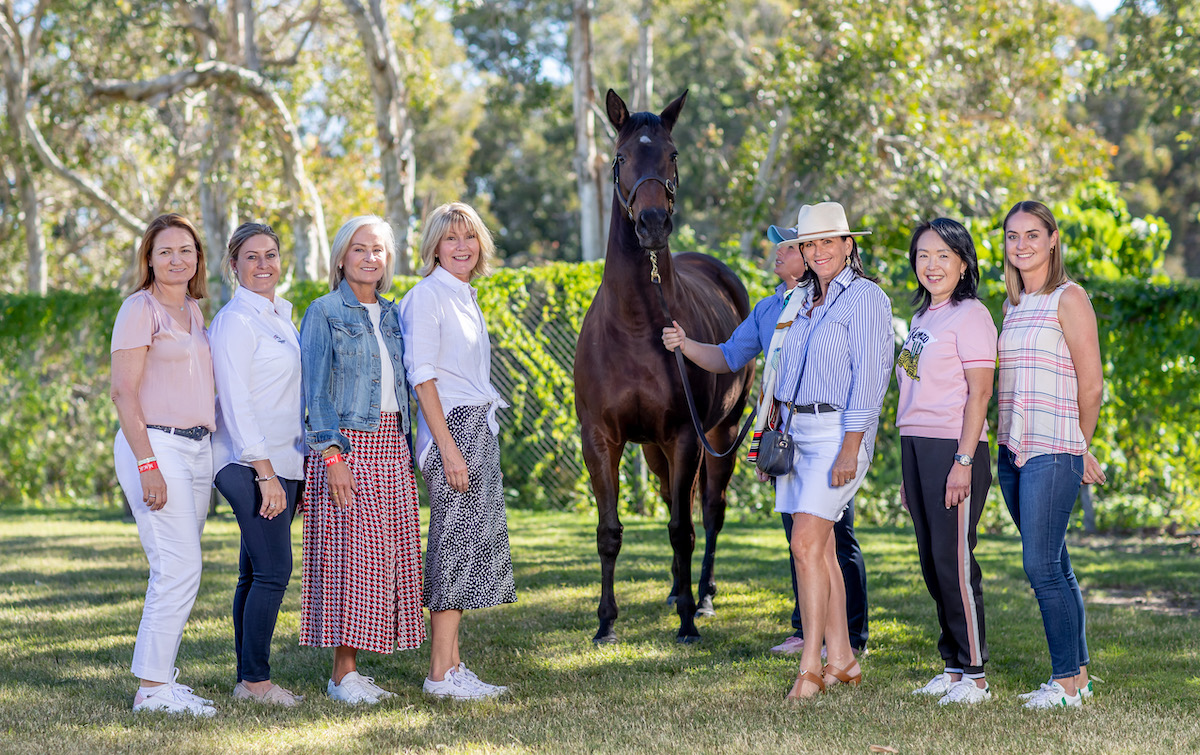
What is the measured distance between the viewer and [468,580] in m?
4.25

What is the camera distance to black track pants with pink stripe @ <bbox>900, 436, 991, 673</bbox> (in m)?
4.06

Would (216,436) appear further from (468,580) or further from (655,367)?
(655,367)

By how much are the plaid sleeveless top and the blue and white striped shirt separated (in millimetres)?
509

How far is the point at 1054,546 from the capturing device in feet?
13.0

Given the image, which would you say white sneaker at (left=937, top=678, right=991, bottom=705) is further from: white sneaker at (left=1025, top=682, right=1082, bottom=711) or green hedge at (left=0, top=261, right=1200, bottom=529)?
green hedge at (left=0, top=261, right=1200, bottom=529)

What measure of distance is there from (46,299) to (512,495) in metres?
5.73

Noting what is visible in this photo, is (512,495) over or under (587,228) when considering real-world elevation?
under

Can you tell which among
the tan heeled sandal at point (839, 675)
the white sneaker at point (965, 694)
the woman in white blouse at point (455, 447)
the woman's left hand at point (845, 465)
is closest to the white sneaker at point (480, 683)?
the woman in white blouse at point (455, 447)

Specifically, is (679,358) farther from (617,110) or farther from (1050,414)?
(1050,414)

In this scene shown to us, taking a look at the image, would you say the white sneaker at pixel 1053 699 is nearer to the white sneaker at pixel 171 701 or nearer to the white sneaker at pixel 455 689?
the white sneaker at pixel 455 689

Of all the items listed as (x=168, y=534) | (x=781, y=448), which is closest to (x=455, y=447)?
(x=168, y=534)

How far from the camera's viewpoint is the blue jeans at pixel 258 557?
407cm

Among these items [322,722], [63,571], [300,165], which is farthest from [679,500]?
[300,165]

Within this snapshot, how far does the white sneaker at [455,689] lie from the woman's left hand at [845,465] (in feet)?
5.53
